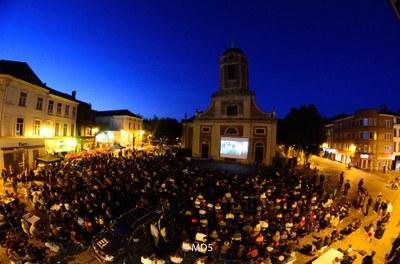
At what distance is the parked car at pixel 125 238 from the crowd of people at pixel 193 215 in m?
0.85

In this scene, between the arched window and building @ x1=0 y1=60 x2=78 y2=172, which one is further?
the arched window

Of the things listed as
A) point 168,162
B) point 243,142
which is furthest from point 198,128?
point 168,162

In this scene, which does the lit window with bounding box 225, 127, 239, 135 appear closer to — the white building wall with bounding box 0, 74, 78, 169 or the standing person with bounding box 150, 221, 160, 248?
the white building wall with bounding box 0, 74, 78, 169

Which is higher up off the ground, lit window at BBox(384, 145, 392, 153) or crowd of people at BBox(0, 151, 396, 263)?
lit window at BBox(384, 145, 392, 153)

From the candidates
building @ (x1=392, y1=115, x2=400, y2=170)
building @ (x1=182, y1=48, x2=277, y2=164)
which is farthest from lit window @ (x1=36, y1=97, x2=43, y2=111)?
building @ (x1=392, y1=115, x2=400, y2=170)

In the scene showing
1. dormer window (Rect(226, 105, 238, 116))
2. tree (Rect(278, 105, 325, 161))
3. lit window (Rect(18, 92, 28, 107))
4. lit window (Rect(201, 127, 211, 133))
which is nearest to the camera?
lit window (Rect(18, 92, 28, 107))

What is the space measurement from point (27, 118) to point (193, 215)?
2311 centimetres

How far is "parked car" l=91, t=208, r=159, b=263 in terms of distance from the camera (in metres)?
9.95

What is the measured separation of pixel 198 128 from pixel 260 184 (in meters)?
20.6

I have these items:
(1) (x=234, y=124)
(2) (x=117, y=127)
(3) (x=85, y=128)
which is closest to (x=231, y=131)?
(1) (x=234, y=124)

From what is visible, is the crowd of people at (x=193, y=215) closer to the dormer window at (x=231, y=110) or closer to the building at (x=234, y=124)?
the building at (x=234, y=124)

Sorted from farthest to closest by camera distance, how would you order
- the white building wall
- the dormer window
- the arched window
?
1. the dormer window
2. the arched window
3. the white building wall

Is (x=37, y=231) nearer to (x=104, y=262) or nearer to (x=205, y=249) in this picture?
(x=104, y=262)

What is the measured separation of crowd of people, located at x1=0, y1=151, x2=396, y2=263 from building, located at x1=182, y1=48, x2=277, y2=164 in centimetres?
1506
